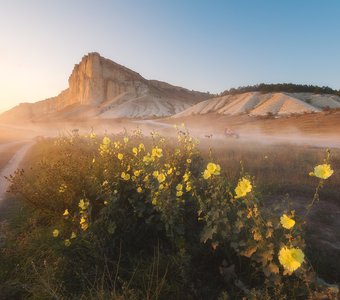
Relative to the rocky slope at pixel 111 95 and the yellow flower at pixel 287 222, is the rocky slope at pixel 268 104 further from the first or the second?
the yellow flower at pixel 287 222

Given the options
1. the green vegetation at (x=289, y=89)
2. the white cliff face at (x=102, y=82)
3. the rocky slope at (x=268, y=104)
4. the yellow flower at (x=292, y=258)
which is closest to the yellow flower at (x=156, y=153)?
the yellow flower at (x=292, y=258)

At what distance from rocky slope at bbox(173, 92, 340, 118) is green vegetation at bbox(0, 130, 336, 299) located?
3527cm

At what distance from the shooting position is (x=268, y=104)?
146 feet

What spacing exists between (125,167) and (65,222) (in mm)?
1394

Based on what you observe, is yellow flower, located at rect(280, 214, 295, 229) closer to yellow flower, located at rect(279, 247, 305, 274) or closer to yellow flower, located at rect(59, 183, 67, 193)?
yellow flower, located at rect(279, 247, 305, 274)

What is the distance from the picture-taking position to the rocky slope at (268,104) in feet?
134

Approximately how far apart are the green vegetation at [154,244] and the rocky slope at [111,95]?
75.3 metres

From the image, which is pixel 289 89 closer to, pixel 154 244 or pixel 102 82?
pixel 154 244

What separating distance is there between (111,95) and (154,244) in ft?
325

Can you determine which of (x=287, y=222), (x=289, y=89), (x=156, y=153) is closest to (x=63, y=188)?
(x=156, y=153)

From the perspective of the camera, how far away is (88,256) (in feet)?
16.2

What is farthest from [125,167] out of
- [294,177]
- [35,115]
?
[35,115]

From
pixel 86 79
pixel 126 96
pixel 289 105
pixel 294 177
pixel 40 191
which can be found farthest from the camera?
pixel 86 79

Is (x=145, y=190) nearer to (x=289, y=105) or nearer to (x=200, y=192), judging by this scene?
(x=200, y=192)
